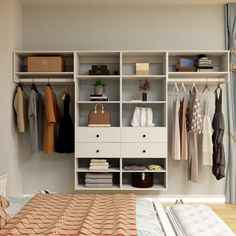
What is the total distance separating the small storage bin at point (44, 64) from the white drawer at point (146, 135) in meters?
1.18

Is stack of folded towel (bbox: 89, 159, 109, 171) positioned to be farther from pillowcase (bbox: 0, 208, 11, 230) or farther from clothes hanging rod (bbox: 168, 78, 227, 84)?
pillowcase (bbox: 0, 208, 11, 230)

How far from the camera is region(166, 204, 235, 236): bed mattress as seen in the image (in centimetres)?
202

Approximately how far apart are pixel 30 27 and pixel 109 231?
144 inches

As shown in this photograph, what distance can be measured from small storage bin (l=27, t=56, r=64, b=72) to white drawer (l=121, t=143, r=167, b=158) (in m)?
1.32

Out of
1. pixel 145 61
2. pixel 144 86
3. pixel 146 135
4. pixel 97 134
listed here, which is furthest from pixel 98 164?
pixel 145 61

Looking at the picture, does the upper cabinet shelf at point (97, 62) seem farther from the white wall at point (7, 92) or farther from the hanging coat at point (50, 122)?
the white wall at point (7, 92)

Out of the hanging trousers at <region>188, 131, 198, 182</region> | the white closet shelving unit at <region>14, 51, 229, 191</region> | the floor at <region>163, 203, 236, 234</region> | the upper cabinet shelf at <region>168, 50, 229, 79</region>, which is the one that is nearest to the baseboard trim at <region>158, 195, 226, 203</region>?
the floor at <region>163, 203, 236, 234</region>

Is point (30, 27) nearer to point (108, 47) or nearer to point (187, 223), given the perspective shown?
point (108, 47)

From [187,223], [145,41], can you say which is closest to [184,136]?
[145,41]

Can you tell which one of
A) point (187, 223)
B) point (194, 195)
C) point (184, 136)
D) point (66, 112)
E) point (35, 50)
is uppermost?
point (35, 50)

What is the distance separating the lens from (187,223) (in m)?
2.17

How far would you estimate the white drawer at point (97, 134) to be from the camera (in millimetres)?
4359

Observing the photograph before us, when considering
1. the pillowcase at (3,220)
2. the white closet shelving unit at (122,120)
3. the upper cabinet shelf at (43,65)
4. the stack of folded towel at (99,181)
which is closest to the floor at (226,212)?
the white closet shelving unit at (122,120)

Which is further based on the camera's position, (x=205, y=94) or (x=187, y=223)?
(x=205, y=94)
